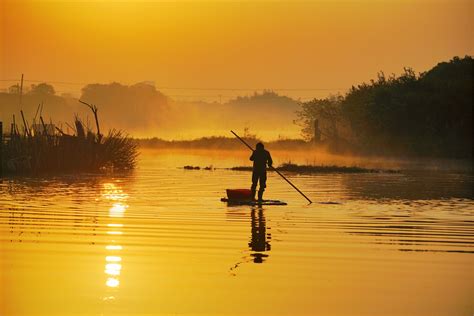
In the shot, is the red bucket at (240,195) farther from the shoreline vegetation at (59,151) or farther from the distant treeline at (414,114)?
the distant treeline at (414,114)

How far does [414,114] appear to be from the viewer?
65250 millimetres

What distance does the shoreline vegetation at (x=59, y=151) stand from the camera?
46.5 meters

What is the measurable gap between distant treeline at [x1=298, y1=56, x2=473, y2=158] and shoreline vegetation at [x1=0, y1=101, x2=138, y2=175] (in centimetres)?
1916

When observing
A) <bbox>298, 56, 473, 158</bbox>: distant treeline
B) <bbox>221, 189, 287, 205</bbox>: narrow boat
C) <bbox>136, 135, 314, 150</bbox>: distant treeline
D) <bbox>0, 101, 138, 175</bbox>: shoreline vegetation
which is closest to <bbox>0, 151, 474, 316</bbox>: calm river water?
<bbox>221, 189, 287, 205</bbox>: narrow boat

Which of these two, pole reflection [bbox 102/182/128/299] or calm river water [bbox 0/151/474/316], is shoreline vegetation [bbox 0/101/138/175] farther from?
calm river water [bbox 0/151/474/316]

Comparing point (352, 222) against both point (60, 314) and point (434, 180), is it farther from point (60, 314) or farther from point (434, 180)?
point (434, 180)

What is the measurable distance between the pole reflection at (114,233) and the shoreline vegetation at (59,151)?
10344 millimetres

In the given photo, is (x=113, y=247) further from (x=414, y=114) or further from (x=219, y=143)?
(x=219, y=143)

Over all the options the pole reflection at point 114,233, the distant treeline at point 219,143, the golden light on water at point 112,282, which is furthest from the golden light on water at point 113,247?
the distant treeline at point 219,143

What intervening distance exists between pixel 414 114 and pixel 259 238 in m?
46.1

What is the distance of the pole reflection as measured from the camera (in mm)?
15328

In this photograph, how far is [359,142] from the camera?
71.2 m

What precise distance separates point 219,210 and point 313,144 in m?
51.3

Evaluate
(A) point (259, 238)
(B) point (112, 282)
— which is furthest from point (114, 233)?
(B) point (112, 282)
